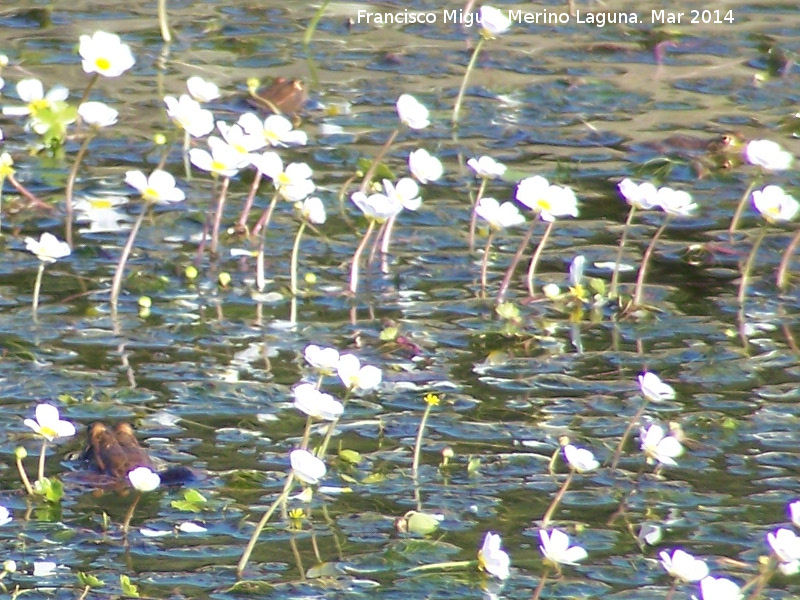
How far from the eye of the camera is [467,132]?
6.46 m

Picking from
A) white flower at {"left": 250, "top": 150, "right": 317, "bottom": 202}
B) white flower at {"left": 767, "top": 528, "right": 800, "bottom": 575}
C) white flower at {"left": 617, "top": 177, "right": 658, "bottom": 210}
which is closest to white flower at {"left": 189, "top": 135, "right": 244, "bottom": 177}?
white flower at {"left": 250, "top": 150, "right": 317, "bottom": 202}

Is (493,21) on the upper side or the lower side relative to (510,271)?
upper

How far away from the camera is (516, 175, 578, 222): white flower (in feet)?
15.2

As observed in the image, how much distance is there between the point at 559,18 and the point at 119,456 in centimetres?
507

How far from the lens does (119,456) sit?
3670 millimetres

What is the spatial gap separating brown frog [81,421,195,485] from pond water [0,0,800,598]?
0.06 meters

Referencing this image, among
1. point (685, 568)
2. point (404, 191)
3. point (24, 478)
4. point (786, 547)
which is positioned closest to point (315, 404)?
point (24, 478)

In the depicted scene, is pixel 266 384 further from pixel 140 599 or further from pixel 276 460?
pixel 140 599

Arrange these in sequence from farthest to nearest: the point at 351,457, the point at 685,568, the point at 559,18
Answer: the point at 559,18 < the point at 351,457 < the point at 685,568

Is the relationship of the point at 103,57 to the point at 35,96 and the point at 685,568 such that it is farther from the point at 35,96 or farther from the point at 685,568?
the point at 685,568

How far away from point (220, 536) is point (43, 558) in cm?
42

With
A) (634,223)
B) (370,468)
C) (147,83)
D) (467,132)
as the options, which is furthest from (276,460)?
(147,83)

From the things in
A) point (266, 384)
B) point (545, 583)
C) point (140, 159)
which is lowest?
point (545, 583)

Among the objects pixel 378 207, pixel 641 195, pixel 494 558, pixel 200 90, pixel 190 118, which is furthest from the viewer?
pixel 200 90
